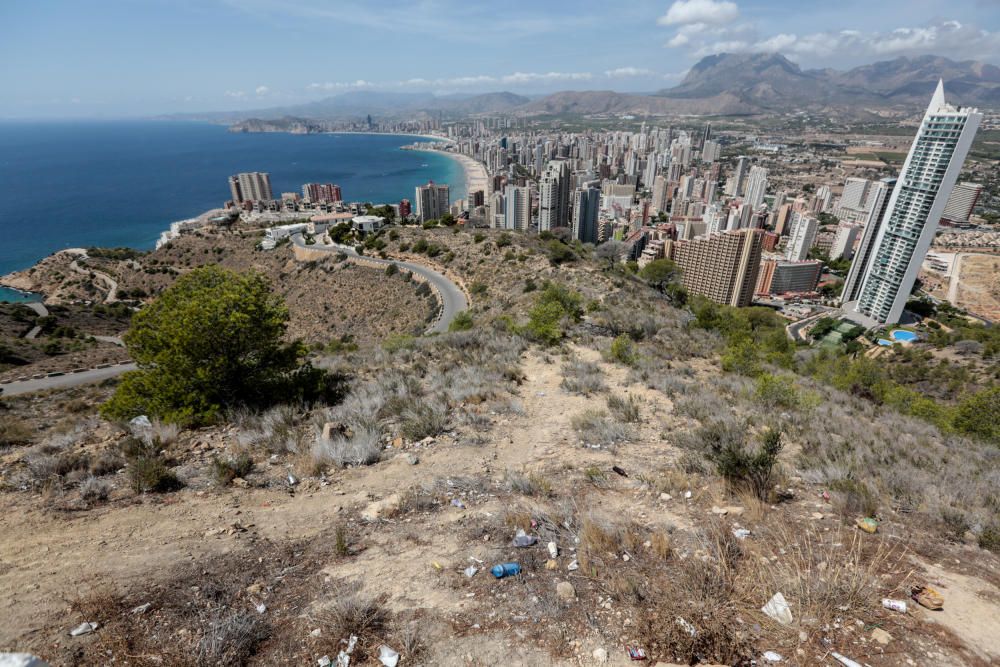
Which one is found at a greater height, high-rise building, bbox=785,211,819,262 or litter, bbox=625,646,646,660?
litter, bbox=625,646,646,660

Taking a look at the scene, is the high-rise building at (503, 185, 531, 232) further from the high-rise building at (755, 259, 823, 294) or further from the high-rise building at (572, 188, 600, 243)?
the high-rise building at (755, 259, 823, 294)

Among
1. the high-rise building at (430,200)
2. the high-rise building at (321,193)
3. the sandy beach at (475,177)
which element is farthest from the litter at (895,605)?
the sandy beach at (475,177)

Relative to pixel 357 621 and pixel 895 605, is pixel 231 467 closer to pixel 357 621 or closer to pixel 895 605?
pixel 357 621

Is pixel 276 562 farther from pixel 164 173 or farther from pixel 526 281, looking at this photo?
pixel 164 173

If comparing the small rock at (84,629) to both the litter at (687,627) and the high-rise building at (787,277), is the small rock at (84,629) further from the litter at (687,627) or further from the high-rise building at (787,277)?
the high-rise building at (787,277)

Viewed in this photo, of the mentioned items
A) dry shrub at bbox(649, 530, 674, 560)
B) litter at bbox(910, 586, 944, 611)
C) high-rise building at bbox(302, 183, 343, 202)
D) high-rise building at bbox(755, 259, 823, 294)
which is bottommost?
high-rise building at bbox(755, 259, 823, 294)

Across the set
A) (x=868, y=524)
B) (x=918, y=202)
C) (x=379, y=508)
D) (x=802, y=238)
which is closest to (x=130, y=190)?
(x=379, y=508)

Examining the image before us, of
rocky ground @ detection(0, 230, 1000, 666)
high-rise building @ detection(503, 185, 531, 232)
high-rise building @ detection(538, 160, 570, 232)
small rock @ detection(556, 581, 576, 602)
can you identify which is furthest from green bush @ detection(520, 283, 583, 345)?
high-rise building @ detection(503, 185, 531, 232)

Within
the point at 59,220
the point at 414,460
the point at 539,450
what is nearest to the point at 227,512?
the point at 414,460
